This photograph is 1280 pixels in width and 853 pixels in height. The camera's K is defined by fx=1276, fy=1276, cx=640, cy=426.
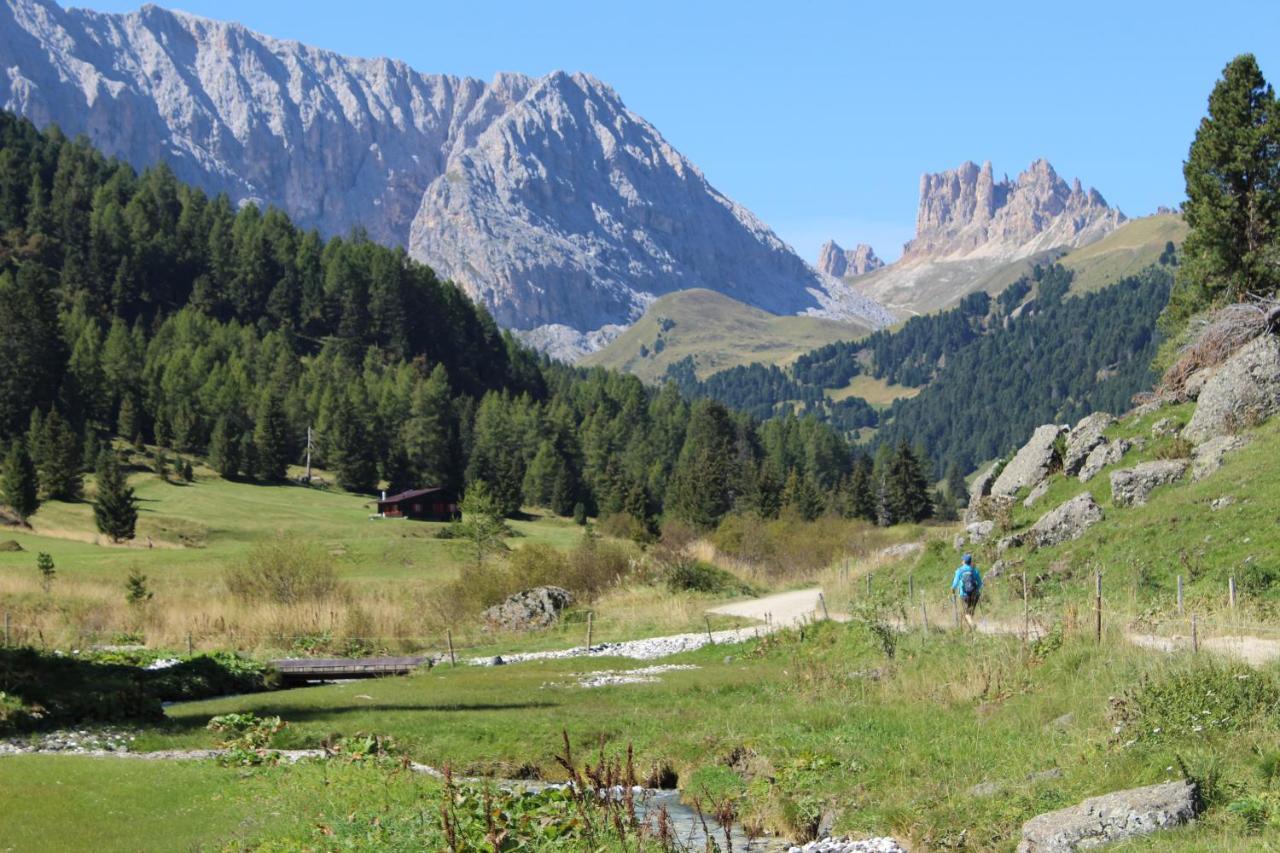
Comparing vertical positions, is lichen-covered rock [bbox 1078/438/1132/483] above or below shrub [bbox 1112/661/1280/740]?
above

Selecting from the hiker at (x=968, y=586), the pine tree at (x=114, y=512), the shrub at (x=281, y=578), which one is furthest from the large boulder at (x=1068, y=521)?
the pine tree at (x=114, y=512)

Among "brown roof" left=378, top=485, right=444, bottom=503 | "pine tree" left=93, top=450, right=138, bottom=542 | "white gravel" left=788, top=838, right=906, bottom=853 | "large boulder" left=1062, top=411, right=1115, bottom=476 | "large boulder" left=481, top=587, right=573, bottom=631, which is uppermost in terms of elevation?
"brown roof" left=378, top=485, right=444, bottom=503

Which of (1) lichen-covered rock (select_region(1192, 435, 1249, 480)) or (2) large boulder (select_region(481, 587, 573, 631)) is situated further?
(2) large boulder (select_region(481, 587, 573, 631))

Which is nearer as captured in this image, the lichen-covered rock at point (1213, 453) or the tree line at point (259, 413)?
the lichen-covered rock at point (1213, 453)

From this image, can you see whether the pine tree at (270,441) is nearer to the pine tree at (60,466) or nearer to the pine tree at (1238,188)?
the pine tree at (60,466)

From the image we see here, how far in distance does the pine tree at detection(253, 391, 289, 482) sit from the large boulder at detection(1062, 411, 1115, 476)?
356 feet

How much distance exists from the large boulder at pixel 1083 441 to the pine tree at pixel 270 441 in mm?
108648

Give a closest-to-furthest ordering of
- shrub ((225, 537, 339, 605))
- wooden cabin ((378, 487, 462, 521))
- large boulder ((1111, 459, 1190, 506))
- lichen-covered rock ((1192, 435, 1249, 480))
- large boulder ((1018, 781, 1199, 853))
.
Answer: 1. large boulder ((1018, 781, 1199, 853))
2. lichen-covered rock ((1192, 435, 1249, 480))
3. large boulder ((1111, 459, 1190, 506))
4. shrub ((225, 537, 339, 605))
5. wooden cabin ((378, 487, 462, 521))

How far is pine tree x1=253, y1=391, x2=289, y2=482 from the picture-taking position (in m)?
142

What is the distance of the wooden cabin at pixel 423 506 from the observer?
13288cm

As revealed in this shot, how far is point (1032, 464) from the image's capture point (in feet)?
167

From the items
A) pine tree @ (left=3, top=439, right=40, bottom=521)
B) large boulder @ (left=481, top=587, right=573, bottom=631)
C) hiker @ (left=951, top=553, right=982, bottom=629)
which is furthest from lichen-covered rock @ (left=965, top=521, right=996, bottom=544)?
pine tree @ (left=3, top=439, right=40, bottom=521)

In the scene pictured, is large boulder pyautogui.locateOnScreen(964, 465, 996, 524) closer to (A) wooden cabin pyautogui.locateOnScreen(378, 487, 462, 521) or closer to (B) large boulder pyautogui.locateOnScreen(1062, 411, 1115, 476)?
(B) large boulder pyautogui.locateOnScreen(1062, 411, 1115, 476)

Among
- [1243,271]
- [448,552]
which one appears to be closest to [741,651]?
[1243,271]
